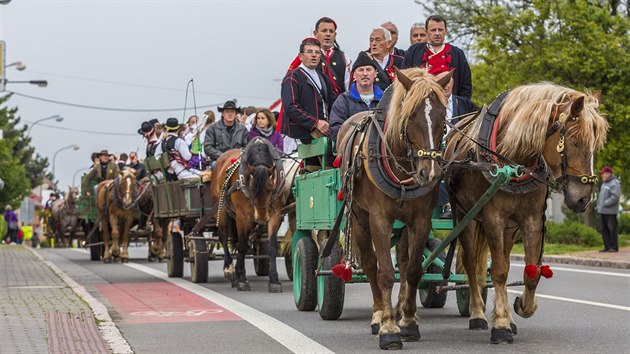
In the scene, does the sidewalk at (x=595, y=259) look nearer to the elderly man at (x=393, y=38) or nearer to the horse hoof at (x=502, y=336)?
the elderly man at (x=393, y=38)

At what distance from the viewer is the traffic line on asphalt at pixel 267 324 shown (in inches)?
425

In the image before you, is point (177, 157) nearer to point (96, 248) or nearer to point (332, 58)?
point (332, 58)

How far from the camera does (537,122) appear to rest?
34.6 ft

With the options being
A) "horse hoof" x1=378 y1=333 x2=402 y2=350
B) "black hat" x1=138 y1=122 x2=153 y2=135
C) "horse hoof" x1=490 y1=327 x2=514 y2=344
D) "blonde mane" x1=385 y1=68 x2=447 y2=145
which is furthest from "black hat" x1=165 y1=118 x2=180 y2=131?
"horse hoof" x1=490 y1=327 x2=514 y2=344

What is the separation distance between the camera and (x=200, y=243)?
20094mm

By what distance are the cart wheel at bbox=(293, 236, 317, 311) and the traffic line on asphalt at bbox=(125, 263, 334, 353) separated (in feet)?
1.61

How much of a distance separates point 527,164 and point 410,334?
1753 millimetres

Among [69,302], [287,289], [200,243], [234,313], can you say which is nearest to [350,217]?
[234,313]

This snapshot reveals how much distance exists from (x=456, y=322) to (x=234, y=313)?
2548 millimetres

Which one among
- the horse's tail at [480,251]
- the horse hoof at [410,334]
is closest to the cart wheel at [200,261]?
the horse's tail at [480,251]

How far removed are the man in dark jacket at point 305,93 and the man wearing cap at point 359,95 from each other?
1475 mm

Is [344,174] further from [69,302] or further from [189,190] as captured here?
[189,190]

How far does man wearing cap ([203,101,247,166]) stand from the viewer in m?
20.1

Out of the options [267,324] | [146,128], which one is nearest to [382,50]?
[267,324]
